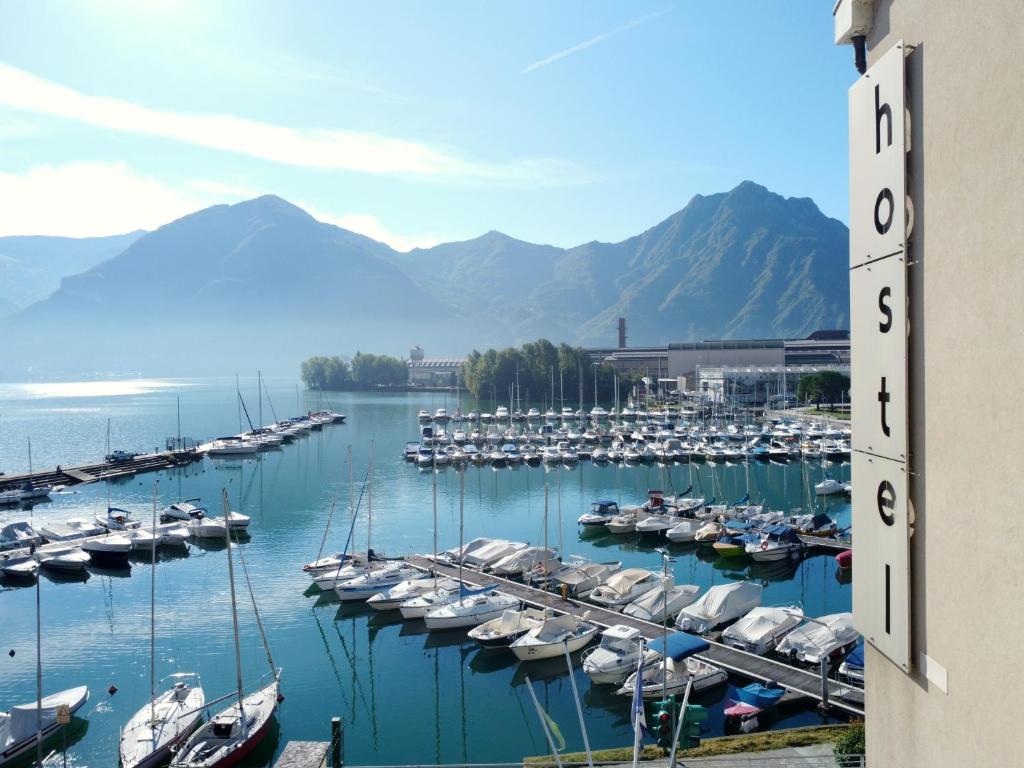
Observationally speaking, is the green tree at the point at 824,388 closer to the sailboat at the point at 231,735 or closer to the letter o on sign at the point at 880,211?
the sailboat at the point at 231,735

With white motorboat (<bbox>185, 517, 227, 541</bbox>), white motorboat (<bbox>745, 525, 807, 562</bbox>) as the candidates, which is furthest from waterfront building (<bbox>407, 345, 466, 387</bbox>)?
white motorboat (<bbox>745, 525, 807, 562</bbox>)

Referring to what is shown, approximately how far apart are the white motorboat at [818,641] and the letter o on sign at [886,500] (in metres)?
18.3

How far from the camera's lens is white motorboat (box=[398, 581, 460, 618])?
25891mm

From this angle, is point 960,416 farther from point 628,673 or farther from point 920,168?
point 628,673

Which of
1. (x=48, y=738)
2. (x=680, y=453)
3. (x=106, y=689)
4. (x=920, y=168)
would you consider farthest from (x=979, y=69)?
(x=680, y=453)

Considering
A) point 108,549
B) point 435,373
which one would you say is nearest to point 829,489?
point 108,549

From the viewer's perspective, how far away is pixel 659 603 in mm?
24344

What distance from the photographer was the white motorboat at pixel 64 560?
113ft

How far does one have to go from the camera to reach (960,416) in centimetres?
325

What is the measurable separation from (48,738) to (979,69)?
22.8 metres

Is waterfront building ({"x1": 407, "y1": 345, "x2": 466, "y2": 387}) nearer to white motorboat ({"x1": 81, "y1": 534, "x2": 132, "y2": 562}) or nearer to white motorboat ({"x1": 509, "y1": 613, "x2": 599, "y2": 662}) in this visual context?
white motorboat ({"x1": 81, "y1": 534, "x2": 132, "y2": 562})

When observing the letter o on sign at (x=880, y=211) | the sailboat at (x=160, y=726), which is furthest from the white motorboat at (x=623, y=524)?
the letter o on sign at (x=880, y=211)

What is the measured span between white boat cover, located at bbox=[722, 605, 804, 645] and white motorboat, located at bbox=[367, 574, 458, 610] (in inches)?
404

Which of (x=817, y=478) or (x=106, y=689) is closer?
(x=106, y=689)
